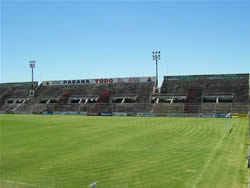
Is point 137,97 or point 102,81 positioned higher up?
point 102,81

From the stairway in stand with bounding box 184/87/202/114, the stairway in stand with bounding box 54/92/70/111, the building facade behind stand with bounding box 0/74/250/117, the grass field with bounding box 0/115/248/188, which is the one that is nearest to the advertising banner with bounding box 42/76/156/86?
the building facade behind stand with bounding box 0/74/250/117

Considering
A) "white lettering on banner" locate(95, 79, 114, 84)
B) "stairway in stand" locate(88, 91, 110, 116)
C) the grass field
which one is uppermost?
"white lettering on banner" locate(95, 79, 114, 84)

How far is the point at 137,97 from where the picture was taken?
66062 millimetres

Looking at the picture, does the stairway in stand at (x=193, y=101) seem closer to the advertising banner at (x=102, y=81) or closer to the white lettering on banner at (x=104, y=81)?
the advertising banner at (x=102, y=81)

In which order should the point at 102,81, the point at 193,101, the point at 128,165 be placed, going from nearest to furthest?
the point at 128,165 < the point at 193,101 < the point at 102,81

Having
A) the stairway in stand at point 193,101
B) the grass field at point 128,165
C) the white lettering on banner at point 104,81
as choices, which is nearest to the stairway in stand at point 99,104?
the white lettering on banner at point 104,81

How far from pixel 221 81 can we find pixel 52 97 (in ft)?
169

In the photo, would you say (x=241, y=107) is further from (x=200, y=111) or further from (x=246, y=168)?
(x=246, y=168)

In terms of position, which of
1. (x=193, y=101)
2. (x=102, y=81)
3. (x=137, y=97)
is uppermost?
(x=102, y=81)

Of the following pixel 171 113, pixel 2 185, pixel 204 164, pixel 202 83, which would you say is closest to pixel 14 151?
pixel 2 185

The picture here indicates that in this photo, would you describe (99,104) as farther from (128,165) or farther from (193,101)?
(128,165)

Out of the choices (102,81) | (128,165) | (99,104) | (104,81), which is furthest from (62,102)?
(128,165)

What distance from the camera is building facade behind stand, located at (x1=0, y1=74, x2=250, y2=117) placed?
55.2m

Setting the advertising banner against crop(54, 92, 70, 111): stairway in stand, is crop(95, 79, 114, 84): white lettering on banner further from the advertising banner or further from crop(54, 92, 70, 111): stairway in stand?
crop(54, 92, 70, 111): stairway in stand
